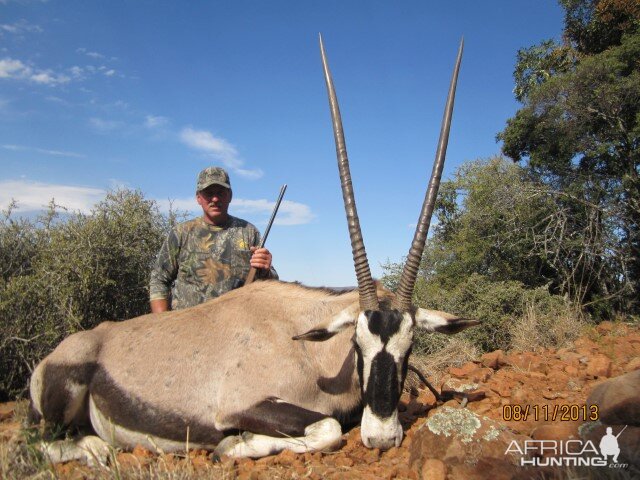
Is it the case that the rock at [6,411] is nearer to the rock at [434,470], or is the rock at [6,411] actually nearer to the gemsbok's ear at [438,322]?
the gemsbok's ear at [438,322]

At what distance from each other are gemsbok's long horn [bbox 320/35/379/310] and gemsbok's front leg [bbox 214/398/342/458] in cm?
96

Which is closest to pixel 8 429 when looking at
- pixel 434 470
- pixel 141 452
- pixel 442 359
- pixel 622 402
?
pixel 141 452

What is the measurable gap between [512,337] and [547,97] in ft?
28.1

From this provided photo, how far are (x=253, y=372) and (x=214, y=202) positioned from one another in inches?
117

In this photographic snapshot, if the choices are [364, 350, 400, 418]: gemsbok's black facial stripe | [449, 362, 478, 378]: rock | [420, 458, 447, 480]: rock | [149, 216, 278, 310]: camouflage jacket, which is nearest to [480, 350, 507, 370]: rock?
[449, 362, 478, 378]: rock

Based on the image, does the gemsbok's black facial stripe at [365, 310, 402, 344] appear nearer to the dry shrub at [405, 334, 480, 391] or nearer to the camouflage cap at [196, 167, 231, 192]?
the dry shrub at [405, 334, 480, 391]

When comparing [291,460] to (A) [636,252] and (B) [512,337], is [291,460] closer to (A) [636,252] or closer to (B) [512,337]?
(B) [512,337]

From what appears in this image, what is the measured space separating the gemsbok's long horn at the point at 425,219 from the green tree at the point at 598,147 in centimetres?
850

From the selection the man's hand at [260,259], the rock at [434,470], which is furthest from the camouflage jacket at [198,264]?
the rock at [434,470]

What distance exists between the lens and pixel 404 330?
366 centimetres

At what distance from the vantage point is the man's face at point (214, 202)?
6.38 m

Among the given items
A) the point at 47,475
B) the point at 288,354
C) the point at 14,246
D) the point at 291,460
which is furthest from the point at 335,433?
the point at 14,246

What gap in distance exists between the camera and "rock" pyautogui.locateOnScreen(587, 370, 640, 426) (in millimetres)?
2971

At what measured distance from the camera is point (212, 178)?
6.30m
